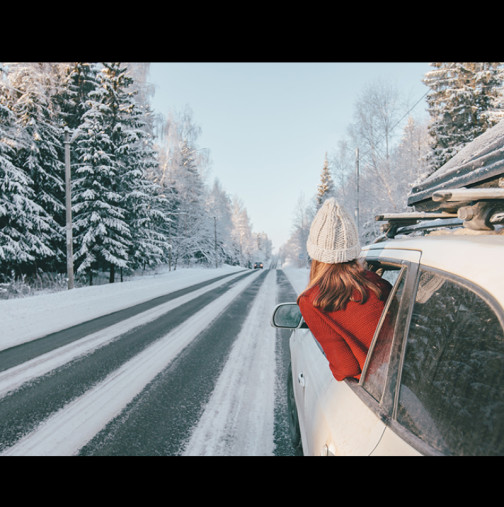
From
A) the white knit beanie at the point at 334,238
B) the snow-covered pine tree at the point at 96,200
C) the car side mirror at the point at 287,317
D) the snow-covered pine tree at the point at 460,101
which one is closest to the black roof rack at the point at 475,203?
the white knit beanie at the point at 334,238

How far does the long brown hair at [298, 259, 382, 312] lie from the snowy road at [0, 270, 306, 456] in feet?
5.49

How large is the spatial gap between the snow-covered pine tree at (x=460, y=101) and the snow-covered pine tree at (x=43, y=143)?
1915 cm

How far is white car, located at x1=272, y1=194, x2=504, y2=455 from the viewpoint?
0.84 m

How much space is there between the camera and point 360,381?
1.34 m

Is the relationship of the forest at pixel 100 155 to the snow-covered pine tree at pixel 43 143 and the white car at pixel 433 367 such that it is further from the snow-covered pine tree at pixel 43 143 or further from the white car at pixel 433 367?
the white car at pixel 433 367

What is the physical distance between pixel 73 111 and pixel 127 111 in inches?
157

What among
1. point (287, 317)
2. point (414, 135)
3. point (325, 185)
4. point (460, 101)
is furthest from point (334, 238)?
point (325, 185)

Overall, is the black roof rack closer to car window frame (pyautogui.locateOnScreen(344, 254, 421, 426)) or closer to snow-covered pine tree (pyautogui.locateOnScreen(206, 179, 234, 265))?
car window frame (pyautogui.locateOnScreen(344, 254, 421, 426))

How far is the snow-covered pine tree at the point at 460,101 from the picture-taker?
1498 centimetres

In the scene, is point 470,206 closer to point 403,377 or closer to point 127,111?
point 403,377

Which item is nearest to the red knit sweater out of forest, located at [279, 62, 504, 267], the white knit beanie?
the white knit beanie

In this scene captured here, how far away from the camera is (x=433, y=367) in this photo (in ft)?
3.31

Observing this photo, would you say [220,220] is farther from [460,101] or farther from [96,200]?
[460,101]
